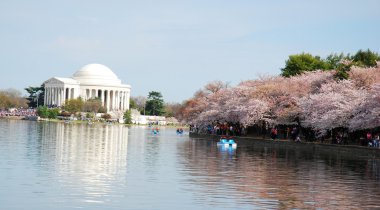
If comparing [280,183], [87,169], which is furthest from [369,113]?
[87,169]

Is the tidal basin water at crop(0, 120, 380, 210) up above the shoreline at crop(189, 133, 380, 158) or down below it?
below

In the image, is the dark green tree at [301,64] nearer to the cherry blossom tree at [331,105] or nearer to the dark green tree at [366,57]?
the dark green tree at [366,57]

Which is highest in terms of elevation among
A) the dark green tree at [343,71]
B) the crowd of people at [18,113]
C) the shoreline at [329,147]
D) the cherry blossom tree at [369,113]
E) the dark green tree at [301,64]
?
the dark green tree at [301,64]

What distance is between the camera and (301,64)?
309ft

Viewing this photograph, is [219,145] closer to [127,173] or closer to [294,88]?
[294,88]

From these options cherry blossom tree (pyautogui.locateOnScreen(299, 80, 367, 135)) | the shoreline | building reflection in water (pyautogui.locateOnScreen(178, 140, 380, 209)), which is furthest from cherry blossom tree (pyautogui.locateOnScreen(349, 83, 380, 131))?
building reflection in water (pyautogui.locateOnScreen(178, 140, 380, 209))

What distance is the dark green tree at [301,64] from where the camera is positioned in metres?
93.4

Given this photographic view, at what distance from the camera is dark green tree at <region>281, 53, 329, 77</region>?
306 ft

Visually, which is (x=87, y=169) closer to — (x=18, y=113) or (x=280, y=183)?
(x=280, y=183)

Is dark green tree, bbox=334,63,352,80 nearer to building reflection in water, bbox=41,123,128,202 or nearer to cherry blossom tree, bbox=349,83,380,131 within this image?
cherry blossom tree, bbox=349,83,380,131

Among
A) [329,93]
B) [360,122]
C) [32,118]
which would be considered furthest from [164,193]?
[32,118]

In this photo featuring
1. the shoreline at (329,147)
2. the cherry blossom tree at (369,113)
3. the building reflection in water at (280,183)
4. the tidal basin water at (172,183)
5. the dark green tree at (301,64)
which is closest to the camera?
the tidal basin water at (172,183)

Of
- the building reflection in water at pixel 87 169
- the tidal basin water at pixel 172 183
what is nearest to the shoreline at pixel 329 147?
the tidal basin water at pixel 172 183

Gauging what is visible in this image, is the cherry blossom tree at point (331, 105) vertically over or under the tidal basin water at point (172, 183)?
over
